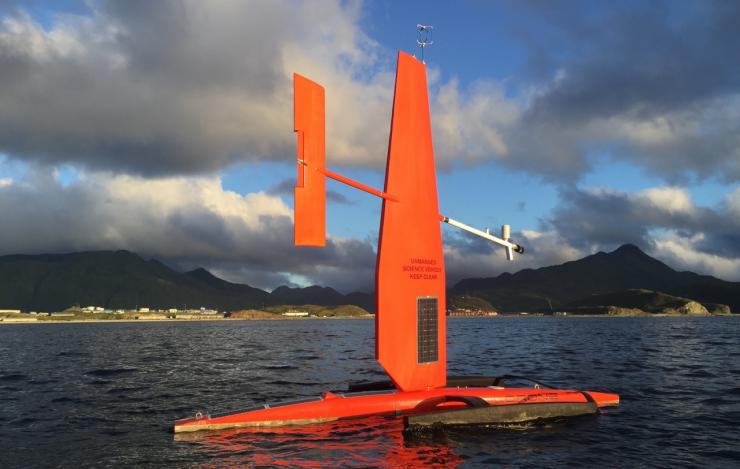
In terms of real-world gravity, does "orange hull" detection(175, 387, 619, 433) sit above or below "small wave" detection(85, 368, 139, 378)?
above

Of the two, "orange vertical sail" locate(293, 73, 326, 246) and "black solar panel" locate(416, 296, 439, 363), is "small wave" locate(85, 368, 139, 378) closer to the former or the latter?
"black solar panel" locate(416, 296, 439, 363)

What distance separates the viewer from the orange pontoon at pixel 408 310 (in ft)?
48.5

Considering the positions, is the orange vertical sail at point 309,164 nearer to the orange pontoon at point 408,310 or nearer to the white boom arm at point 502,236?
the orange pontoon at point 408,310

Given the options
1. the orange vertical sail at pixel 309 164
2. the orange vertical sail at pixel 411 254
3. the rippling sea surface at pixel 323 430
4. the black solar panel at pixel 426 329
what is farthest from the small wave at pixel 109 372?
the orange vertical sail at pixel 309 164

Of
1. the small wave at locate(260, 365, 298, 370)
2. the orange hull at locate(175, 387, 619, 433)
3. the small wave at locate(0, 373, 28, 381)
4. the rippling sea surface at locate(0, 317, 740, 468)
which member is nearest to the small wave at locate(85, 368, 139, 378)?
the rippling sea surface at locate(0, 317, 740, 468)

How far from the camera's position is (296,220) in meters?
13.9

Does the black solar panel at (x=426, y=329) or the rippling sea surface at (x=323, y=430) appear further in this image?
the black solar panel at (x=426, y=329)

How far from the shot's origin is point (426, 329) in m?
16.7

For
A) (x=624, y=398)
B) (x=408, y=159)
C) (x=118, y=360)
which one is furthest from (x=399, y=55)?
(x=118, y=360)

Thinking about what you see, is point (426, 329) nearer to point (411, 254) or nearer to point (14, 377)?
point (411, 254)

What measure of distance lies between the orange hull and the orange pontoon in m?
0.03

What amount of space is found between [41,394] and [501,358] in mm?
29620

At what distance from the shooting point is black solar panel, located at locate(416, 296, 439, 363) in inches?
649

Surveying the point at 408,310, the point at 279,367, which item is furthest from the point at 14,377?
the point at 408,310
